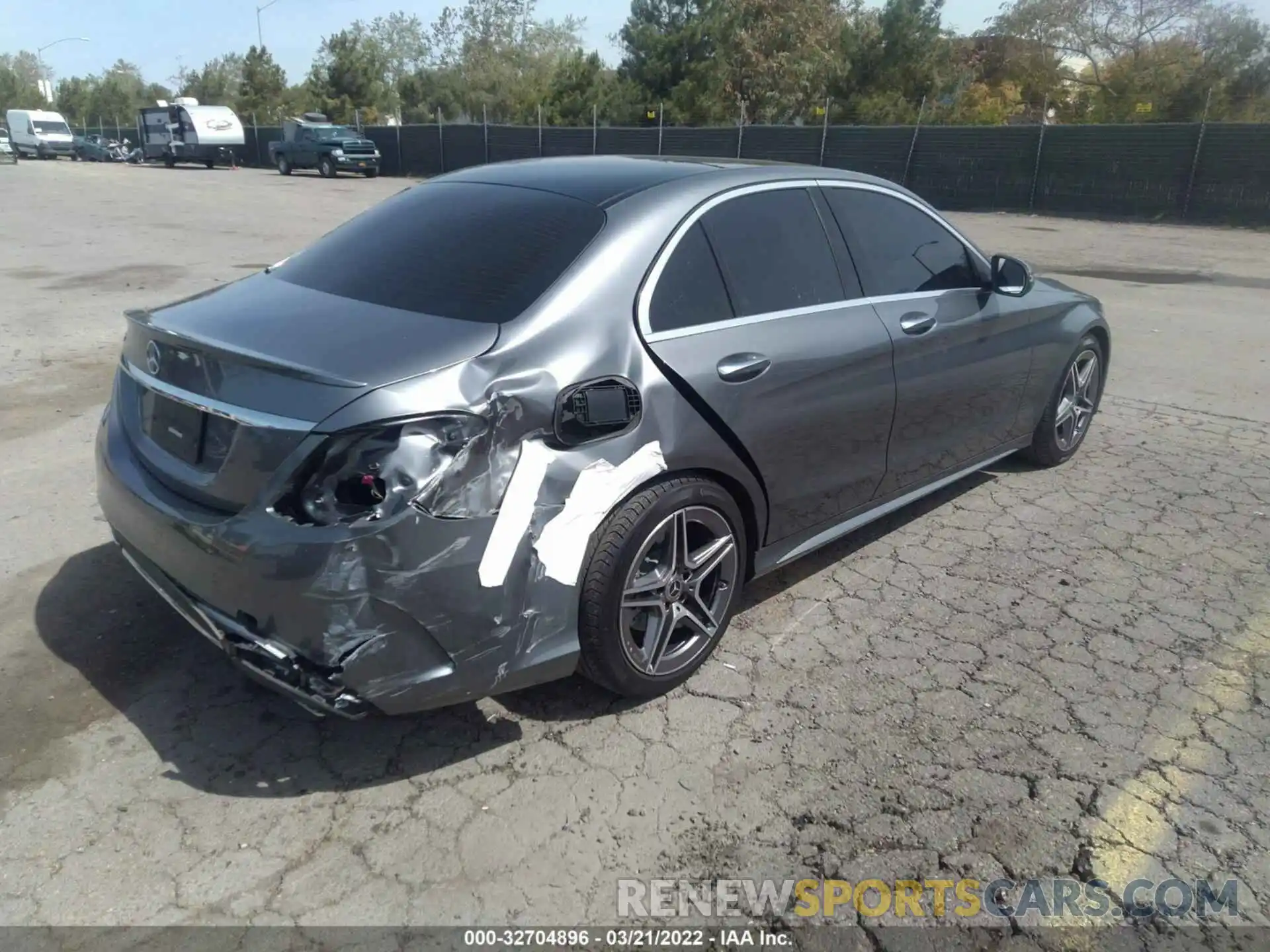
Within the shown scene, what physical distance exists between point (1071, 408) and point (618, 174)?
3204 mm

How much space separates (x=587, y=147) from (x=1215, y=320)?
86.9 ft

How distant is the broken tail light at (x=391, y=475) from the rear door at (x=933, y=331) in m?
2.09

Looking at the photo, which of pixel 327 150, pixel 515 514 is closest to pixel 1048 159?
pixel 515 514

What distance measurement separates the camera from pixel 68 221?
18.8m

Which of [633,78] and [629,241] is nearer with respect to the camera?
[629,241]

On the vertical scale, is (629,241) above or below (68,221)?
above

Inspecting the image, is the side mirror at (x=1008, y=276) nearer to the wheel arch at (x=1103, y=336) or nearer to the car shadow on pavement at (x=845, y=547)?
the wheel arch at (x=1103, y=336)

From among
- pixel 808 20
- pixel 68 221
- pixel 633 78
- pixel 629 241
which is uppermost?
pixel 808 20

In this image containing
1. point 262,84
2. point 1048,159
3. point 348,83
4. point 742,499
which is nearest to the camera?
point 742,499

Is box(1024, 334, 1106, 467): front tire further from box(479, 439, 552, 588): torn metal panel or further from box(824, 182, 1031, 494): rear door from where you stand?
box(479, 439, 552, 588): torn metal panel

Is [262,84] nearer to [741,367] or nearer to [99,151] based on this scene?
[99,151]

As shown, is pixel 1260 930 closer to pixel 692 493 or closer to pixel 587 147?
pixel 692 493

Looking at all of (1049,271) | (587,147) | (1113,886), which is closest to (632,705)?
(1113,886)

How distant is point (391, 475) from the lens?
2.48 m
